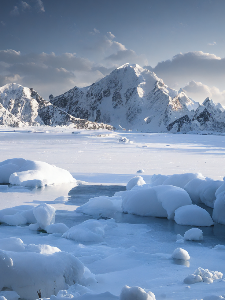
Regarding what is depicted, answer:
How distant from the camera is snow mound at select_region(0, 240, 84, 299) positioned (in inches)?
150

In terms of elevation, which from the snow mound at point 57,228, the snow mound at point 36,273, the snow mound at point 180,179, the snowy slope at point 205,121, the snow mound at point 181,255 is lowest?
the snow mound at point 57,228

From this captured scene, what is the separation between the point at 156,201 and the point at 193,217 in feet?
3.84

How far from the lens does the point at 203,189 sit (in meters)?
9.16

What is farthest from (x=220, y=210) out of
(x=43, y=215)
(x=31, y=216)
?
(x=31, y=216)

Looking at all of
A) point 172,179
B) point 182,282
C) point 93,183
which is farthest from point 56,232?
point 93,183

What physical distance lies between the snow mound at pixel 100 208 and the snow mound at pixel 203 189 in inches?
89.1

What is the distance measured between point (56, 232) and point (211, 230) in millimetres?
3469

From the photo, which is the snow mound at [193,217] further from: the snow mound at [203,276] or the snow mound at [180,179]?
the snow mound at [203,276]

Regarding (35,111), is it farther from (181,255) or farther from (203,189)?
(181,255)

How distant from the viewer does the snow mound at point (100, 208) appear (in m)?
8.41

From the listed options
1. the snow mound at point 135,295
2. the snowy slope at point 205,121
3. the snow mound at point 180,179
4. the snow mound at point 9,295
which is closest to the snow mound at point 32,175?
the snow mound at point 180,179

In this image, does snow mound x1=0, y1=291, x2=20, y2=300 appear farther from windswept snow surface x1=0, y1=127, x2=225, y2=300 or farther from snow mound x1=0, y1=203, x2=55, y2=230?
snow mound x1=0, y1=203, x2=55, y2=230

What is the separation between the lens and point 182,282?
4.41 m

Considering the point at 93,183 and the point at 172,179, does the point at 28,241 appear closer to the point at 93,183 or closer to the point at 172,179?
the point at 172,179
